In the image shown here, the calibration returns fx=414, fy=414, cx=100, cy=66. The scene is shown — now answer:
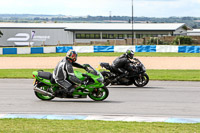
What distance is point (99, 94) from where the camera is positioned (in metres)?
13.3

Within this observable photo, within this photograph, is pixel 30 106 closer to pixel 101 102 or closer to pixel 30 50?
pixel 101 102

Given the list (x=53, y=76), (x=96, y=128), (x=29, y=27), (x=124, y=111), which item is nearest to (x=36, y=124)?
(x=96, y=128)

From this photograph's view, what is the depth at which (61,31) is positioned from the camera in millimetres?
75875

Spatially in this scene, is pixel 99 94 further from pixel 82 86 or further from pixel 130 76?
pixel 130 76

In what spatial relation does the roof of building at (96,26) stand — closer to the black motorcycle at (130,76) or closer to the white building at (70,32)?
the white building at (70,32)

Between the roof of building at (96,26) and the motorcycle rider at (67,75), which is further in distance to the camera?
the roof of building at (96,26)

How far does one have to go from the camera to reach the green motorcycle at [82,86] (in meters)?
13.0

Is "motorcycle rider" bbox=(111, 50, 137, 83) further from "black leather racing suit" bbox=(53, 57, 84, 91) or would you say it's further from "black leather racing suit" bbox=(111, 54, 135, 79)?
"black leather racing suit" bbox=(53, 57, 84, 91)

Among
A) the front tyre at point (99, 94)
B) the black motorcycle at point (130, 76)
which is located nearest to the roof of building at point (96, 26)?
the black motorcycle at point (130, 76)

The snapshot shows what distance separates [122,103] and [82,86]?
137 cm

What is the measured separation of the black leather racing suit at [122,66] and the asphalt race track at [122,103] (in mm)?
705

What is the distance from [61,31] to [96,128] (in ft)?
222

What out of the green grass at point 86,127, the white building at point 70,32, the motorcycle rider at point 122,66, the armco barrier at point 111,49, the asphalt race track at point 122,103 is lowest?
the asphalt race track at point 122,103

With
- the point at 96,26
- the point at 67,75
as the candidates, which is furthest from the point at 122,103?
the point at 96,26
